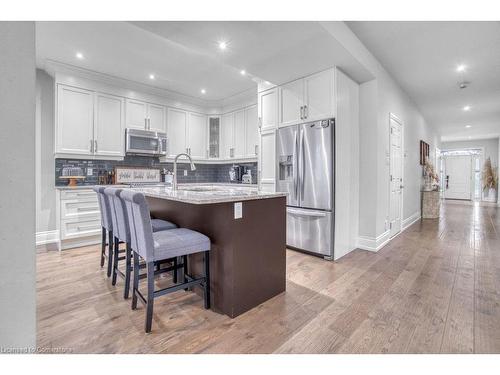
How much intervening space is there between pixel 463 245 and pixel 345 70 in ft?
10.6

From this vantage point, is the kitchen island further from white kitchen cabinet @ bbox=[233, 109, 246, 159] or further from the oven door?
white kitchen cabinet @ bbox=[233, 109, 246, 159]

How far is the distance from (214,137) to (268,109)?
2188mm

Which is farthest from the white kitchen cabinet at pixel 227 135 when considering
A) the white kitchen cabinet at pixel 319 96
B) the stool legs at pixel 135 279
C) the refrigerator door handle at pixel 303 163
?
the stool legs at pixel 135 279

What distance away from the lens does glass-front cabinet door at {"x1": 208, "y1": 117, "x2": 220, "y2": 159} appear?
5.75 meters

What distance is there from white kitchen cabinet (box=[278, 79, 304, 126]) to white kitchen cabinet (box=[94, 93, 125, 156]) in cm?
275

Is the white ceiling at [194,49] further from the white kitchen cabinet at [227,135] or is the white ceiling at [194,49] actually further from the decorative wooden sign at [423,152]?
the decorative wooden sign at [423,152]

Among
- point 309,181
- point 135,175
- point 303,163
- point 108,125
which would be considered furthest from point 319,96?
point 135,175

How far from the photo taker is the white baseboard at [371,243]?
3.59m

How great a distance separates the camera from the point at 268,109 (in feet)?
12.9

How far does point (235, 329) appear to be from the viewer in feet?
5.75

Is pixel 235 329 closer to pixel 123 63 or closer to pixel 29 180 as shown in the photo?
pixel 29 180

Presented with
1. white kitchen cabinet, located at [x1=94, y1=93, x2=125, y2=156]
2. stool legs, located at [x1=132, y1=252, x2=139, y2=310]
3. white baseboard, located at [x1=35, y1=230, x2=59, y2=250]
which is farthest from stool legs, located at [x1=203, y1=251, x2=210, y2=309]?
white kitchen cabinet, located at [x1=94, y1=93, x2=125, y2=156]

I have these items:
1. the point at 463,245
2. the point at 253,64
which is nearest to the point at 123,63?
the point at 253,64

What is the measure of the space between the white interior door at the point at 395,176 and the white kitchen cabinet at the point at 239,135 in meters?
2.76
